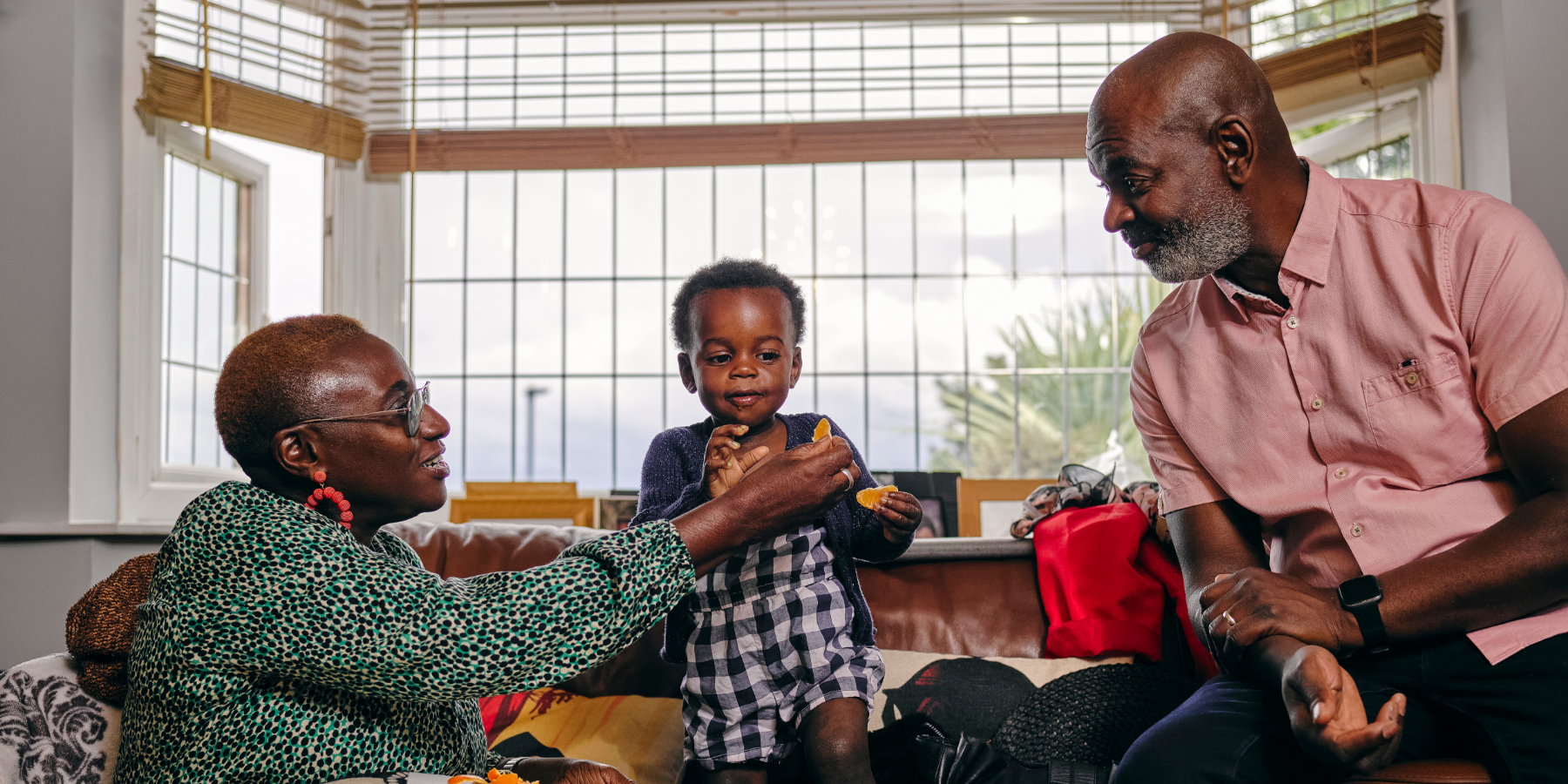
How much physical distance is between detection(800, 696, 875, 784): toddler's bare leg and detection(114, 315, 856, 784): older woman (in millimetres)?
407

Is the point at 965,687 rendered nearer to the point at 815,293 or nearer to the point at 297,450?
the point at 297,450

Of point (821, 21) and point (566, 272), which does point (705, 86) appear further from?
point (566, 272)

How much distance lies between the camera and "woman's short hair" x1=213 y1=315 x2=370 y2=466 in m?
1.40

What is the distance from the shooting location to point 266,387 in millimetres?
1396

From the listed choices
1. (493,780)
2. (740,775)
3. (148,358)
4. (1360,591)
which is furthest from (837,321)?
(493,780)

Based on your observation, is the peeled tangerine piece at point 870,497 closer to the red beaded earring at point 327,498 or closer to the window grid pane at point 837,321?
the red beaded earring at point 327,498

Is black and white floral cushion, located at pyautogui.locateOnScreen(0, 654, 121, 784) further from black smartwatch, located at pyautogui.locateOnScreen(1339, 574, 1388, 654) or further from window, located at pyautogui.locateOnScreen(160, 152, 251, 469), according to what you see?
window, located at pyautogui.locateOnScreen(160, 152, 251, 469)

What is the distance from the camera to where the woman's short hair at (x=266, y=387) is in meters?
1.40

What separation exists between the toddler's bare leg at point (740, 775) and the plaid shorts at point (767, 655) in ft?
0.06

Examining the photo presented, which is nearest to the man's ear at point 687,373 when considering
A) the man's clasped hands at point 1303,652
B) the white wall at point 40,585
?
the man's clasped hands at point 1303,652

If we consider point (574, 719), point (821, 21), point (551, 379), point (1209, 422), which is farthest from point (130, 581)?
point (821, 21)

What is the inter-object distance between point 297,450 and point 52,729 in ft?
2.09

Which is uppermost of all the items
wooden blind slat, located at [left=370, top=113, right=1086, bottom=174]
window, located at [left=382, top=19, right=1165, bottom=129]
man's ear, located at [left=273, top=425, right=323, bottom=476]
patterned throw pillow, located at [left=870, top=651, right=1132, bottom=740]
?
window, located at [left=382, top=19, right=1165, bottom=129]

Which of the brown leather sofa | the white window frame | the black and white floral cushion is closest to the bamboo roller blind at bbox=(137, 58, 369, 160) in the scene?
the white window frame
